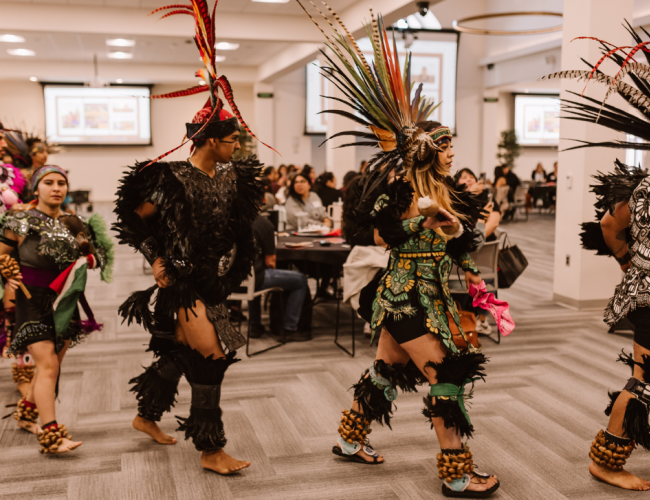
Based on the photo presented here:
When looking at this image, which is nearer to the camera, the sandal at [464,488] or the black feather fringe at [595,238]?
the sandal at [464,488]

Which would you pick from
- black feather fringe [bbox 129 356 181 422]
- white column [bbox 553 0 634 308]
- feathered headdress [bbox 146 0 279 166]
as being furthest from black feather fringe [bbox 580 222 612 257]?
white column [bbox 553 0 634 308]

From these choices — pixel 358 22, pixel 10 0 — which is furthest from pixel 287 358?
pixel 10 0

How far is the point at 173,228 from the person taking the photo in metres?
2.68

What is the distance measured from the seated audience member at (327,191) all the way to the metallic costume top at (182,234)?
5045 mm

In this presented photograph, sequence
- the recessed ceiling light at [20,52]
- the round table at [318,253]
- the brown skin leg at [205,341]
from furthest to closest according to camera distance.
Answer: the recessed ceiling light at [20,52]
the round table at [318,253]
the brown skin leg at [205,341]

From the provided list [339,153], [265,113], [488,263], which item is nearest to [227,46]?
[265,113]

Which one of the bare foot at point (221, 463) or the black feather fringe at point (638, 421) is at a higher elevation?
the black feather fringe at point (638, 421)

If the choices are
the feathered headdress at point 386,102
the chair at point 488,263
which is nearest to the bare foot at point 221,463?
the feathered headdress at point 386,102

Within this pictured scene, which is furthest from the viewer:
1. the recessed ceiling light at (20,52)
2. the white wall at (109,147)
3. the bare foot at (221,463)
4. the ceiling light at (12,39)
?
the white wall at (109,147)

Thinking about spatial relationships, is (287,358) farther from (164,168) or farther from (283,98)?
(283,98)

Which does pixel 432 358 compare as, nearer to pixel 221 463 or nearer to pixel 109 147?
pixel 221 463

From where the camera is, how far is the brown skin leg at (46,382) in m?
3.03

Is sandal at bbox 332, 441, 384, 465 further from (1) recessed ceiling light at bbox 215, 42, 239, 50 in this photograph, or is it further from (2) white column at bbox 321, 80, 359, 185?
(1) recessed ceiling light at bbox 215, 42, 239, 50

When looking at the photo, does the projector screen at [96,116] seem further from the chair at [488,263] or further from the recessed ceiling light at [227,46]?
the chair at [488,263]
